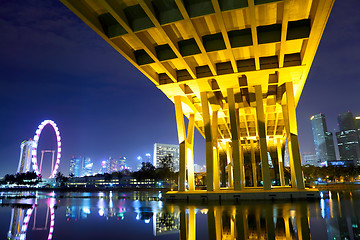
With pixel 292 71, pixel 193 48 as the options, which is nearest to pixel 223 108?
pixel 292 71

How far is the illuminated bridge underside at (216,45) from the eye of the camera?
579 inches

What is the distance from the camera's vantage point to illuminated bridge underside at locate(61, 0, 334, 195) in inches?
579

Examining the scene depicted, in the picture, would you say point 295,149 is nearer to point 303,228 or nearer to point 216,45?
point 216,45

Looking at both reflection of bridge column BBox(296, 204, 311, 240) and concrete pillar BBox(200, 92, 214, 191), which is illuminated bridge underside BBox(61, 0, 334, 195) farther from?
reflection of bridge column BBox(296, 204, 311, 240)

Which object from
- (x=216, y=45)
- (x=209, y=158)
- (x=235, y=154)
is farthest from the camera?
(x=209, y=158)

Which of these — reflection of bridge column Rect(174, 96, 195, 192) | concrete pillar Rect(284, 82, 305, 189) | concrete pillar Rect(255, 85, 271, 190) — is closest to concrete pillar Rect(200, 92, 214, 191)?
reflection of bridge column Rect(174, 96, 195, 192)

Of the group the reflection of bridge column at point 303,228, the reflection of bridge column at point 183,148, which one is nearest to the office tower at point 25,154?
the reflection of bridge column at point 183,148

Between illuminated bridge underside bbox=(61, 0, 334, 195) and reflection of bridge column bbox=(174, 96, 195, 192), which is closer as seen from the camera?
illuminated bridge underside bbox=(61, 0, 334, 195)

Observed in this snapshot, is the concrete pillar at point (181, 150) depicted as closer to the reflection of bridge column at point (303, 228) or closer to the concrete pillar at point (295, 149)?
the concrete pillar at point (295, 149)

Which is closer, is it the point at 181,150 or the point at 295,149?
the point at 295,149

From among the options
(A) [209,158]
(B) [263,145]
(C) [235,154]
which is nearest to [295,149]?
(B) [263,145]

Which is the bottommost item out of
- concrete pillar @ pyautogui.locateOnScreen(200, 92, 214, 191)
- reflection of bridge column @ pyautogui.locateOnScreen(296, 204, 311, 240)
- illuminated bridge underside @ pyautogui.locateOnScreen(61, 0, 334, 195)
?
reflection of bridge column @ pyautogui.locateOnScreen(296, 204, 311, 240)

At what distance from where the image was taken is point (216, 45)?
729 inches

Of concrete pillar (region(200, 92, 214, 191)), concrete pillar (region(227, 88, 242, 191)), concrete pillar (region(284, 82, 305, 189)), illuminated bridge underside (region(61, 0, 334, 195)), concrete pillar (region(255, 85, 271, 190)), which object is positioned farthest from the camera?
concrete pillar (region(200, 92, 214, 191))
